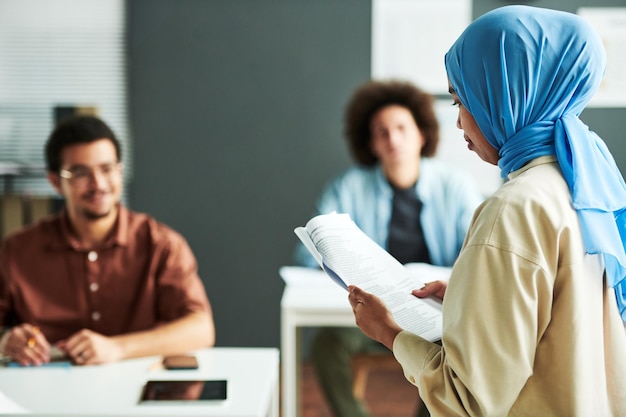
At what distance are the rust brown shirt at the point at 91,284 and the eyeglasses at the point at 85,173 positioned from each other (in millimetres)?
127

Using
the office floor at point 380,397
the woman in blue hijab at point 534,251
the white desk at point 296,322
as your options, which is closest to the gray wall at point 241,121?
the office floor at point 380,397

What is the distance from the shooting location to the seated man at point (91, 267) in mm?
2246

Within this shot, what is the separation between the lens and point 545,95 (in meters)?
1.10

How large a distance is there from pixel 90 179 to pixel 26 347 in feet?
2.00

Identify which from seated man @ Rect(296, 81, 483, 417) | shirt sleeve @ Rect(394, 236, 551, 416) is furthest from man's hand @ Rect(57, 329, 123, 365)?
seated man @ Rect(296, 81, 483, 417)

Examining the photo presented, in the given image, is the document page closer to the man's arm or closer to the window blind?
the man's arm

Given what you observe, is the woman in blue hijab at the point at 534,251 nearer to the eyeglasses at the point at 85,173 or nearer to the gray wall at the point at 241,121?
the eyeglasses at the point at 85,173

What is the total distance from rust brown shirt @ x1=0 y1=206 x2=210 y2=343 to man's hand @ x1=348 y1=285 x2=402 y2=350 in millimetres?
1022

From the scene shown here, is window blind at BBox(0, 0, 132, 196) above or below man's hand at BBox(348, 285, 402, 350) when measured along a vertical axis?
above

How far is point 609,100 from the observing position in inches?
160

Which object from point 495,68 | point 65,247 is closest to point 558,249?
point 495,68

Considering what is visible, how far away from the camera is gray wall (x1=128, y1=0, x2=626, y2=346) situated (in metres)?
4.16

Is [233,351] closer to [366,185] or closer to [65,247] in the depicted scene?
[65,247]

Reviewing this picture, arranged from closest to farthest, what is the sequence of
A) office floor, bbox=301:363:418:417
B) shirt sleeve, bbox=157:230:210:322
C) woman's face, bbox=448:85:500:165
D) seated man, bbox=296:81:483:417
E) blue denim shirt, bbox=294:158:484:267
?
1. woman's face, bbox=448:85:500:165
2. shirt sleeve, bbox=157:230:210:322
3. seated man, bbox=296:81:483:417
4. blue denim shirt, bbox=294:158:484:267
5. office floor, bbox=301:363:418:417
